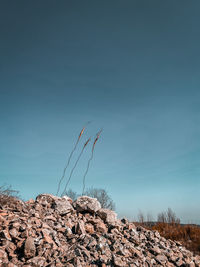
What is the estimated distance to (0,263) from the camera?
148 inches

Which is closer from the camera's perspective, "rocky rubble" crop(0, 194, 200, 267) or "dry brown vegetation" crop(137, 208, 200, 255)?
"rocky rubble" crop(0, 194, 200, 267)

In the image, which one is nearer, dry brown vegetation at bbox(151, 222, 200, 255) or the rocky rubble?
the rocky rubble

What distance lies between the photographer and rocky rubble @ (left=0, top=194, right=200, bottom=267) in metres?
4.11

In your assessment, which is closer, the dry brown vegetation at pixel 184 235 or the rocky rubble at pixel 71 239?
the rocky rubble at pixel 71 239

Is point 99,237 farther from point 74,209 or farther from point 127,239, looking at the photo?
point 74,209

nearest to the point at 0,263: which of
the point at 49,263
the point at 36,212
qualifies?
the point at 49,263

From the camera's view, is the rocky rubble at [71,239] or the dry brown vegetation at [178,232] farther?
the dry brown vegetation at [178,232]

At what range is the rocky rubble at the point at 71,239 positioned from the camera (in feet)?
13.5

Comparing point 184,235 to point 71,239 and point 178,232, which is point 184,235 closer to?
point 178,232

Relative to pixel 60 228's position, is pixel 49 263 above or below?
below

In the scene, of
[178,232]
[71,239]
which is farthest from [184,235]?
[71,239]

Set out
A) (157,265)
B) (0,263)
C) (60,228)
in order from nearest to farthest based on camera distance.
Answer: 1. (0,263)
2. (157,265)
3. (60,228)

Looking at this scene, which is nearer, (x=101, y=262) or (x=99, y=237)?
(x=101, y=262)

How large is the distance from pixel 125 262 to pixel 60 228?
5.69 feet
